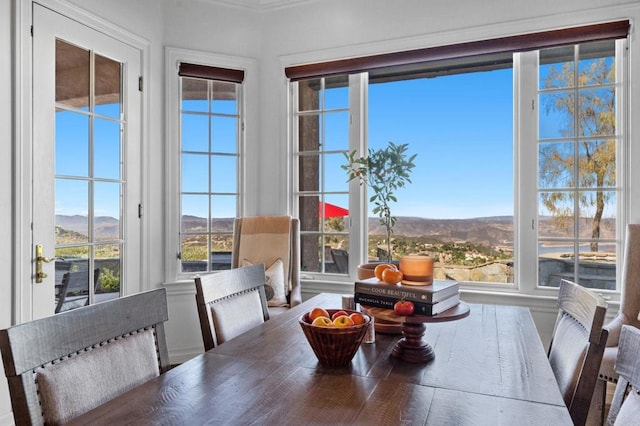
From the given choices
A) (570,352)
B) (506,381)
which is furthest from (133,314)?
(570,352)

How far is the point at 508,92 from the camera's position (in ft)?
12.4

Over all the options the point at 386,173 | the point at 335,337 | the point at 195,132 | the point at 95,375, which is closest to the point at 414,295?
the point at 335,337

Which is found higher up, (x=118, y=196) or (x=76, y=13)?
(x=76, y=13)

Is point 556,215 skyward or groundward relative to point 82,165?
groundward

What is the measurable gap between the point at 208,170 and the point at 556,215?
8.59ft

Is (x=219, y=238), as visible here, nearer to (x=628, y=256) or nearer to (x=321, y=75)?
(x=321, y=75)

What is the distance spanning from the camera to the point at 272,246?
129 inches

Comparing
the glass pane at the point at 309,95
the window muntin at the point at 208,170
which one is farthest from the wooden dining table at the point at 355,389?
the glass pane at the point at 309,95

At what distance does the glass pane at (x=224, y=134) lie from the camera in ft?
11.6

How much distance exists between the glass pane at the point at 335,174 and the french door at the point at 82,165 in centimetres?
145

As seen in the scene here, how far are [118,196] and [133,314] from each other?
195cm

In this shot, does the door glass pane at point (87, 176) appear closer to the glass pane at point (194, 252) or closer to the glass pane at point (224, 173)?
the glass pane at point (194, 252)

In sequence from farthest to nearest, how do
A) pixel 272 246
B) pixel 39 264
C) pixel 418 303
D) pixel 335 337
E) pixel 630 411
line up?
pixel 272 246 → pixel 39 264 → pixel 418 303 → pixel 335 337 → pixel 630 411

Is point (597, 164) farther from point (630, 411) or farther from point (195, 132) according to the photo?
point (195, 132)
